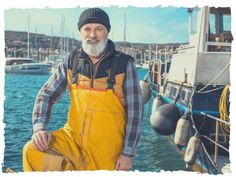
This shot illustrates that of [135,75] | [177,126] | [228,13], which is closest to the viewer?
[135,75]

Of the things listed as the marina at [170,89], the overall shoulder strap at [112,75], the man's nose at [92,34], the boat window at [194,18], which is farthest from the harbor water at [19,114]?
the boat window at [194,18]

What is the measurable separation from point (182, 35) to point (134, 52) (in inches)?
17.4

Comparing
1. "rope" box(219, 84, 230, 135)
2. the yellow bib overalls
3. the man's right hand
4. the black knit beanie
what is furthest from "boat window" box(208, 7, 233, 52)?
the man's right hand

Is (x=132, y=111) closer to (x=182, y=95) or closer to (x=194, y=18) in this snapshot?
(x=194, y=18)

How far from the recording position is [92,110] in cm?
263

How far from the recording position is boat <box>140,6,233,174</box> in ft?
11.2

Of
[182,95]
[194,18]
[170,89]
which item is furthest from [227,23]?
[170,89]

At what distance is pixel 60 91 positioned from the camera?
2.60 metres

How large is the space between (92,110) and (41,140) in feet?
1.14

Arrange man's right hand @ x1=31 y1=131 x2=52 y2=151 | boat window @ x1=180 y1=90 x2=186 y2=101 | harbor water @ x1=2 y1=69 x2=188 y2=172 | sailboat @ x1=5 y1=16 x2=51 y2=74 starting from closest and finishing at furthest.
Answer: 1. man's right hand @ x1=31 y1=131 x2=52 y2=151
2. harbor water @ x1=2 y1=69 x2=188 y2=172
3. sailboat @ x1=5 y1=16 x2=51 y2=74
4. boat window @ x1=180 y1=90 x2=186 y2=101

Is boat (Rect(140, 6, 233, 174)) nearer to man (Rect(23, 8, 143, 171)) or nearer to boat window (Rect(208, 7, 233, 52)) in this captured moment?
boat window (Rect(208, 7, 233, 52))

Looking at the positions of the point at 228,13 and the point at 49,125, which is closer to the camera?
the point at 49,125
